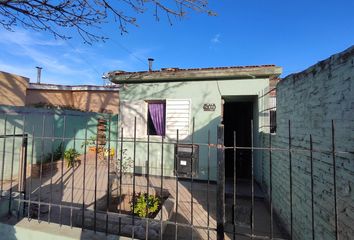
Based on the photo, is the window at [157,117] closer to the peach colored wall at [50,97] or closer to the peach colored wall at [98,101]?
the peach colored wall at [98,101]

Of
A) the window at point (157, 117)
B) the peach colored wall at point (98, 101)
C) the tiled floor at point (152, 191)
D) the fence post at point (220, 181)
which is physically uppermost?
the peach colored wall at point (98, 101)

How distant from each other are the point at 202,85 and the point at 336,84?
5.01 meters

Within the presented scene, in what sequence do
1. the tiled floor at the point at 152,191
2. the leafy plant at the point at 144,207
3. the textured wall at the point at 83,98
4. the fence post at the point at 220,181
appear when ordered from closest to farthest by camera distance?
the fence post at the point at 220,181 < the tiled floor at the point at 152,191 < the leafy plant at the point at 144,207 < the textured wall at the point at 83,98

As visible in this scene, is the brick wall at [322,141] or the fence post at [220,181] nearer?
the brick wall at [322,141]

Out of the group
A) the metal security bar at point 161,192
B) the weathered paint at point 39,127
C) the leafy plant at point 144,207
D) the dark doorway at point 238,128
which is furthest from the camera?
the dark doorway at point 238,128

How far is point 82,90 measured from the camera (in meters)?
15.7

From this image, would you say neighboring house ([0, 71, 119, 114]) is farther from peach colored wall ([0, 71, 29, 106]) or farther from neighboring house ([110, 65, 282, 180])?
neighboring house ([110, 65, 282, 180])

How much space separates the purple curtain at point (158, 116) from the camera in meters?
7.98

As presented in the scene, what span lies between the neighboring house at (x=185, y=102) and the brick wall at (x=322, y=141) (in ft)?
8.18

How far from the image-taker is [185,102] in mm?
7551

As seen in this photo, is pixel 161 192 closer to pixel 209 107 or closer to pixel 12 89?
pixel 209 107

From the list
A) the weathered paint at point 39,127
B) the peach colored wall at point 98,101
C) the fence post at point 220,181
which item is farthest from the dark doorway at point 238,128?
the peach colored wall at point 98,101

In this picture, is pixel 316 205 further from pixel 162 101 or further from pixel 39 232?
pixel 162 101

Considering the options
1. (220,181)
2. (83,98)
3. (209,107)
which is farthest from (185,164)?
(83,98)
